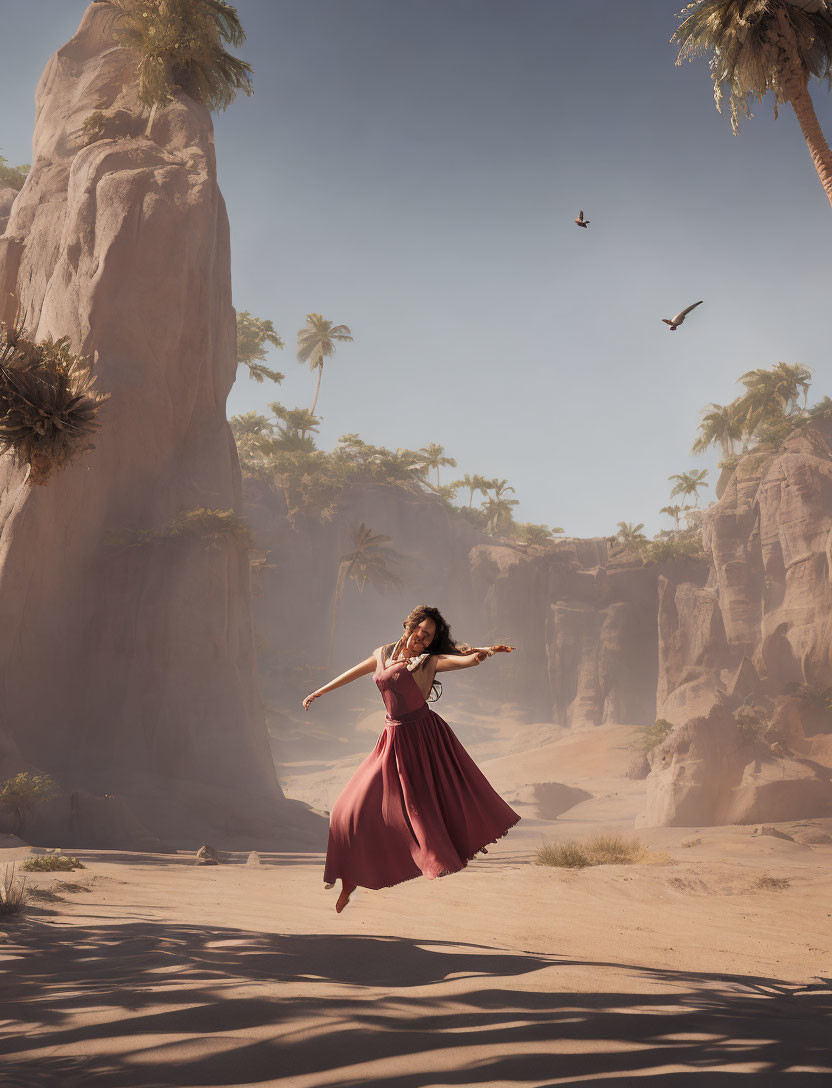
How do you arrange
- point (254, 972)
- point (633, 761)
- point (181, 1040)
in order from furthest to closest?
point (633, 761) < point (254, 972) < point (181, 1040)

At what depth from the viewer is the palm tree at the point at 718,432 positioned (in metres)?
48.1

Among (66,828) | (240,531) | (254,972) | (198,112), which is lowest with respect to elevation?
(66,828)

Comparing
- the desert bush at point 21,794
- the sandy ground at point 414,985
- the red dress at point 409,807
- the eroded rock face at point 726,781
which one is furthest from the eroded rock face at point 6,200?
the red dress at point 409,807

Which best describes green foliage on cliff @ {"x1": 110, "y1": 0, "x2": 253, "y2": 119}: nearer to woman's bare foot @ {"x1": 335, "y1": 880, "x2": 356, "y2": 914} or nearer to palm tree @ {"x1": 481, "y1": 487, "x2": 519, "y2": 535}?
woman's bare foot @ {"x1": 335, "y1": 880, "x2": 356, "y2": 914}

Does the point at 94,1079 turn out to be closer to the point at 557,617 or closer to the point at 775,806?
the point at 775,806

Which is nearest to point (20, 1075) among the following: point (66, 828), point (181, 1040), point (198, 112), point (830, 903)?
point (181, 1040)

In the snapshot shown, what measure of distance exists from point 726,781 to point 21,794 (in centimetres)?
1869

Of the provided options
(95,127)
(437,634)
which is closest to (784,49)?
(437,634)

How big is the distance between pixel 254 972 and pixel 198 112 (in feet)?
90.4

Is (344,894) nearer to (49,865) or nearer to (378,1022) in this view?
(378,1022)

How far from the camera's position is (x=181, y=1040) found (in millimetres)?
2678

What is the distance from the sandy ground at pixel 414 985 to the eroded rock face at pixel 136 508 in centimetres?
1075

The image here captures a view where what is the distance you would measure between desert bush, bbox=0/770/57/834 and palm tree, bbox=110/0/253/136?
21.5 metres

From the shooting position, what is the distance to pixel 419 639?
4.99m
